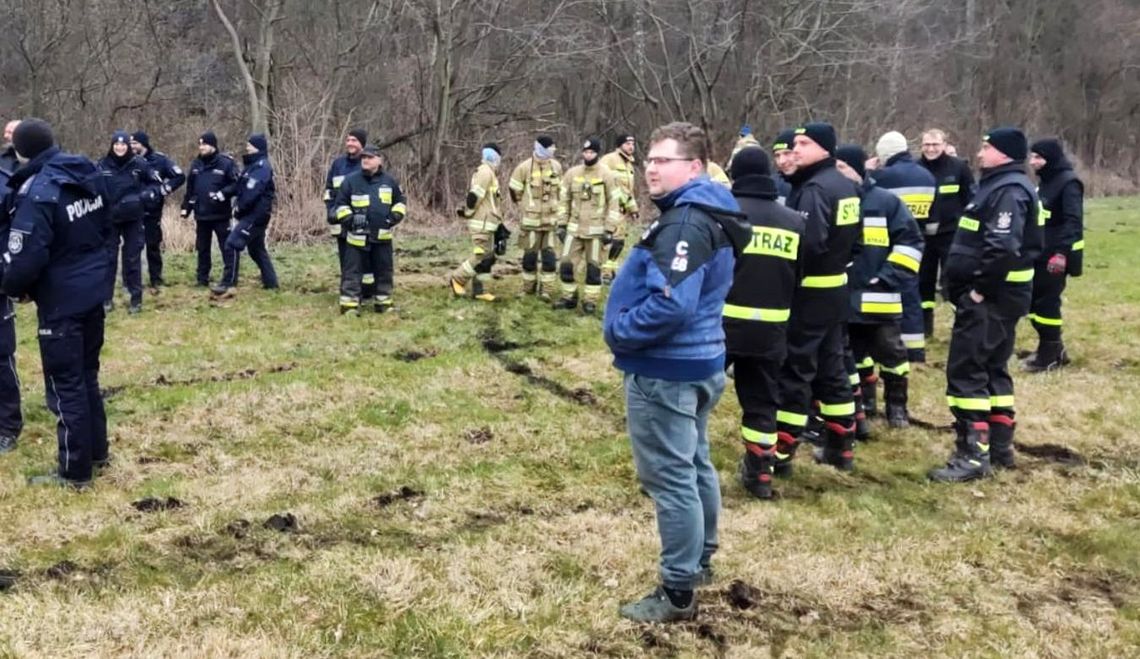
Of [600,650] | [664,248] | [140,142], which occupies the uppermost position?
[140,142]

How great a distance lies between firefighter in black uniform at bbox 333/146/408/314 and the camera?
10.1 m

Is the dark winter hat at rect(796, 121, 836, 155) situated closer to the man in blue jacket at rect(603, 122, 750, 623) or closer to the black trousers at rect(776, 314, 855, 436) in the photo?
the black trousers at rect(776, 314, 855, 436)

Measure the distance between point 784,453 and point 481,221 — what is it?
6.11m

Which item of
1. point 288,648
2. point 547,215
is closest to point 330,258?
point 547,215

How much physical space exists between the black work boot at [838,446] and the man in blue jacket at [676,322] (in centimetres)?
241

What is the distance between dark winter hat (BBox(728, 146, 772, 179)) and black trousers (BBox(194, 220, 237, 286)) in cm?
801

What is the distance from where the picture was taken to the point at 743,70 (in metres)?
25.0

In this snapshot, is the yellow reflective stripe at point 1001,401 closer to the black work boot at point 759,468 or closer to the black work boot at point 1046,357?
the black work boot at point 759,468

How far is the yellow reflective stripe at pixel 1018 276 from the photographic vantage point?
5.78 meters

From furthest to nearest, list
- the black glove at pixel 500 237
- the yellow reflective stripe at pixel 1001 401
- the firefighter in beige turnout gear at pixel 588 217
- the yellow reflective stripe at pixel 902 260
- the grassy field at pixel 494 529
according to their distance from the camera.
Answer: the black glove at pixel 500 237 < the firefighter in beige turnout gear at pixel 588 217 < the yellow reflective stripe at pixel 902 260 < the yellow reflective stripe at pixel 1001 401 < the grassy field at pixel 494 529

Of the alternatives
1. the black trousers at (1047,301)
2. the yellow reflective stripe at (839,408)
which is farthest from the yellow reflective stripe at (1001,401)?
the black trousers at (1047,301)

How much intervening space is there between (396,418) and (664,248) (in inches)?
153

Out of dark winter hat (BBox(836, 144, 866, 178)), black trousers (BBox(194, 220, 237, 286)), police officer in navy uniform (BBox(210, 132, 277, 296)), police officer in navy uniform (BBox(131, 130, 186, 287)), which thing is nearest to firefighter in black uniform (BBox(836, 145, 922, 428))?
dark winter hat (BBox(836, 144, 866, 178))

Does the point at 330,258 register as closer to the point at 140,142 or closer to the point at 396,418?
the point at 140,142
